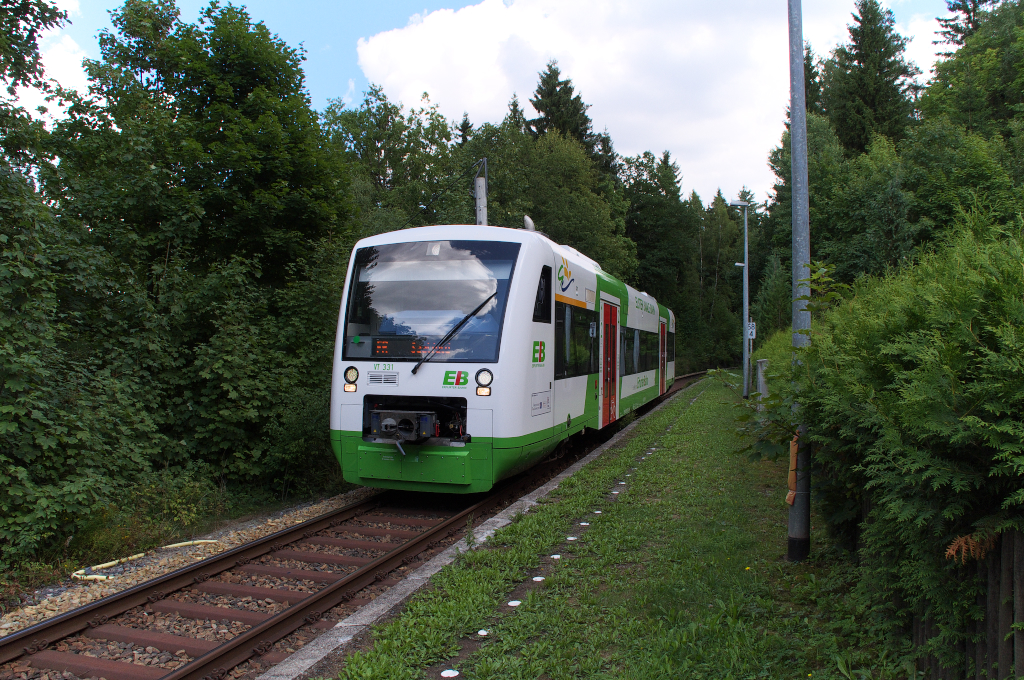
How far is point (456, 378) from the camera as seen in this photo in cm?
754

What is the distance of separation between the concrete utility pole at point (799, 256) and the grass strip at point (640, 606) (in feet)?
0.91

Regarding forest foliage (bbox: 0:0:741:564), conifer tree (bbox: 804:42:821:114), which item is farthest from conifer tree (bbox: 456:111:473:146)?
forest foliage (bbox: 0:0:741:564)

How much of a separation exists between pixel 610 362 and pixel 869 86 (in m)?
38.5

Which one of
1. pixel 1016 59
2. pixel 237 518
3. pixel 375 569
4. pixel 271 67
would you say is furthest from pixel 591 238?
pixel 375 569

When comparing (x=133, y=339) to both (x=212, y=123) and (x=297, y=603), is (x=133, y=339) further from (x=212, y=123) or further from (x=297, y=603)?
(x=212, y=123)

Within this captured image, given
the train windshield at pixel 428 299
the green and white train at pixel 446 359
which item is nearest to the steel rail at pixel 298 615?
the green and white train at pixel 446 359

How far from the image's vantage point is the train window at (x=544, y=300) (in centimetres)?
820

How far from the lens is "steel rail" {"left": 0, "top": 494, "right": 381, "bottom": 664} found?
14.0 feet

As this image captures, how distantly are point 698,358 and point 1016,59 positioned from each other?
29450mm

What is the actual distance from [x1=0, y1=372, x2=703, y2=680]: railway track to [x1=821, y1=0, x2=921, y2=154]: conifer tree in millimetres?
42578

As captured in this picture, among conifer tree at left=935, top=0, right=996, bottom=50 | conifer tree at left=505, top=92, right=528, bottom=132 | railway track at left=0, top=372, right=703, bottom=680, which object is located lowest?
railway track at left=0, top=372, right=703, bottom=680

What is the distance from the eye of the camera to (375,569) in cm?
585

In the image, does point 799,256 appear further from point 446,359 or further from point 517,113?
point 517,113

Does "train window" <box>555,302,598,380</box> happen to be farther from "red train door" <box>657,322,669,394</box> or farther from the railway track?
"red train door" <box>657,322,669,394</box>
